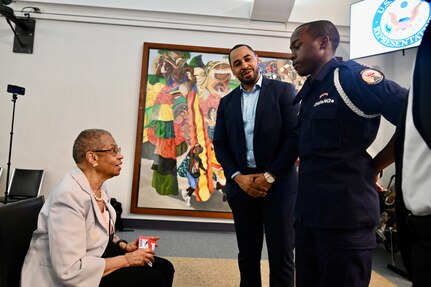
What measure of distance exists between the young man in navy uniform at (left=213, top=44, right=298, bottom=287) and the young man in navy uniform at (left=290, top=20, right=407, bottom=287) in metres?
0.29

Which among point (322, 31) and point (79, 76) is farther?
point (79, 76)

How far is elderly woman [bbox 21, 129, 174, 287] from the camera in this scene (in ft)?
3.59

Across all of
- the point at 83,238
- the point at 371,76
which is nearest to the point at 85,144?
the point at 83,238

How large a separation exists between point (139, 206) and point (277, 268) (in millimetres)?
2605

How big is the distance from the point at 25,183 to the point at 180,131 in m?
2.03

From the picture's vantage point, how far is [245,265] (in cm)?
158

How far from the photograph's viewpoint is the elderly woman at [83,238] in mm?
1095

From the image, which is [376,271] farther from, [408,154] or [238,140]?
[408,154]

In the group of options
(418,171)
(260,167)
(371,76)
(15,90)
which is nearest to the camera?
(418,171)

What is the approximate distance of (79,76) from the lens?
12.5ft

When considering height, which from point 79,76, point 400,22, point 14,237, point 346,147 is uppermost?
point 400,22

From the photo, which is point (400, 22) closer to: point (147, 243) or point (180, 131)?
point (180, 131)

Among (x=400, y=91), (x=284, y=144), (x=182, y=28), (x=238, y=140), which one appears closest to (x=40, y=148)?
(x=182, y=28)

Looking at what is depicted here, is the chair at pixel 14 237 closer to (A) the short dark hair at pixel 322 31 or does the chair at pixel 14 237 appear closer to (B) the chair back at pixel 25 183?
(A) the short dark hair at pixel 322 31
